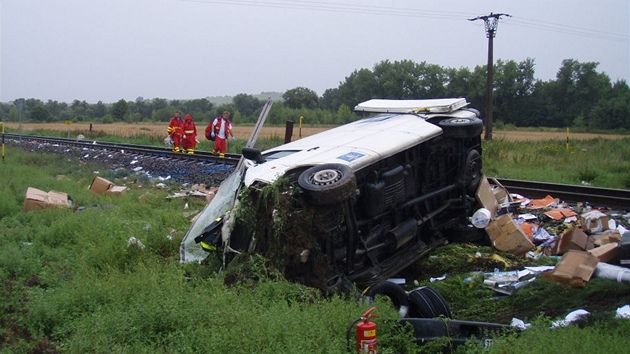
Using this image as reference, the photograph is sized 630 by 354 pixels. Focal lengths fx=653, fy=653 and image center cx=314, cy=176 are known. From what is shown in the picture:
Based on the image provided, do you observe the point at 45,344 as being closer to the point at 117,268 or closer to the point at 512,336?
the point at 117,268

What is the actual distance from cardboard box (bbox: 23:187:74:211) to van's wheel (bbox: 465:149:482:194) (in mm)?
6752

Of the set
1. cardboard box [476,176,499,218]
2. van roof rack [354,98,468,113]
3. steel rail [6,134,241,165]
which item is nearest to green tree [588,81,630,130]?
steel rail [6,134,241,165]

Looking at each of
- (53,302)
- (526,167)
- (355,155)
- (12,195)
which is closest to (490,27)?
(526,167)

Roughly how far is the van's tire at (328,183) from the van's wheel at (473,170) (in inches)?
109

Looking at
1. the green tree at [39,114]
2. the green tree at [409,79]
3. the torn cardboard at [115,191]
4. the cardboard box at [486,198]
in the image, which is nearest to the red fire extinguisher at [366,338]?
the cardboard box at [486,198]

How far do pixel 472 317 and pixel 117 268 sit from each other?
3739mm

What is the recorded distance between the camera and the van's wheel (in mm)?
8289

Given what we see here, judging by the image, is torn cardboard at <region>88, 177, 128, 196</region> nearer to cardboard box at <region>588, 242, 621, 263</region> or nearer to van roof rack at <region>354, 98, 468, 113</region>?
van roof rack at <region>354, 98, 468, 113</region>

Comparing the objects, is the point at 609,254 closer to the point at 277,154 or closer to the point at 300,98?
the point at 277,154

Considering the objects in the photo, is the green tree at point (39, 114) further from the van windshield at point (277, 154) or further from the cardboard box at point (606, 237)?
the cardboard box at point (606, 237)

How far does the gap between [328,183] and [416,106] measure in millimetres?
3427

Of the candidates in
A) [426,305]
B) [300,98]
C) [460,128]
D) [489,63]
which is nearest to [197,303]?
[426,305]

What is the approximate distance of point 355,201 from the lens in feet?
20.7

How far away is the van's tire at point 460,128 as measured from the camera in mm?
7840
